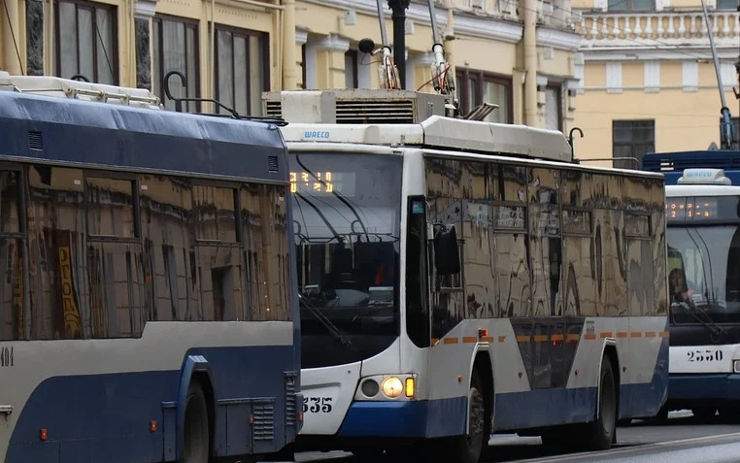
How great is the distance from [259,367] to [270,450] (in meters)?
0.58

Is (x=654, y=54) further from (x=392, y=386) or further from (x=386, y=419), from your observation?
A: (x=386, y=419)

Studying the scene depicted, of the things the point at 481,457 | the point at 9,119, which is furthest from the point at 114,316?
the point at 481,457

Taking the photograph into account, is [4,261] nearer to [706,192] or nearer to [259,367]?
[259,367]

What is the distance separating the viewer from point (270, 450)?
15945 millimetres

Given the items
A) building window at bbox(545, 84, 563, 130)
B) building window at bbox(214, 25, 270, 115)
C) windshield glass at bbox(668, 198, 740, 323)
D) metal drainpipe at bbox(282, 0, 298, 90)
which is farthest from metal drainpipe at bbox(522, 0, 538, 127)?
windshield glass at bbox(668, 198, 740, 323)

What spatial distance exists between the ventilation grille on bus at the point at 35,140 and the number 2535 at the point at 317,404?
16.6ft

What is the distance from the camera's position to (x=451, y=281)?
18.4 meters

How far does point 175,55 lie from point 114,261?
56.7ft

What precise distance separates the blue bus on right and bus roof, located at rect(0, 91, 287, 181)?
422 inches

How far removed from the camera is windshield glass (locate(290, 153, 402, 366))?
17.6m

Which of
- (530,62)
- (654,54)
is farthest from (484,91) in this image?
(654,54)

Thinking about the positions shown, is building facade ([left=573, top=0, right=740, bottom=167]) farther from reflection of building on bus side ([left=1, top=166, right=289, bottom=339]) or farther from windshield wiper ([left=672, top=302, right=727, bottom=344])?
reflection of building on bus side ([left=1, top=166, right=289, bottom=339])

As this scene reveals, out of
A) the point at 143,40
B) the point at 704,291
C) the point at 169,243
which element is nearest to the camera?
the point at 169,243

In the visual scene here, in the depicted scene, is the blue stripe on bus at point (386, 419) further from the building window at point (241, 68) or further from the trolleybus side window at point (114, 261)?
the building window at point (241, 68)
